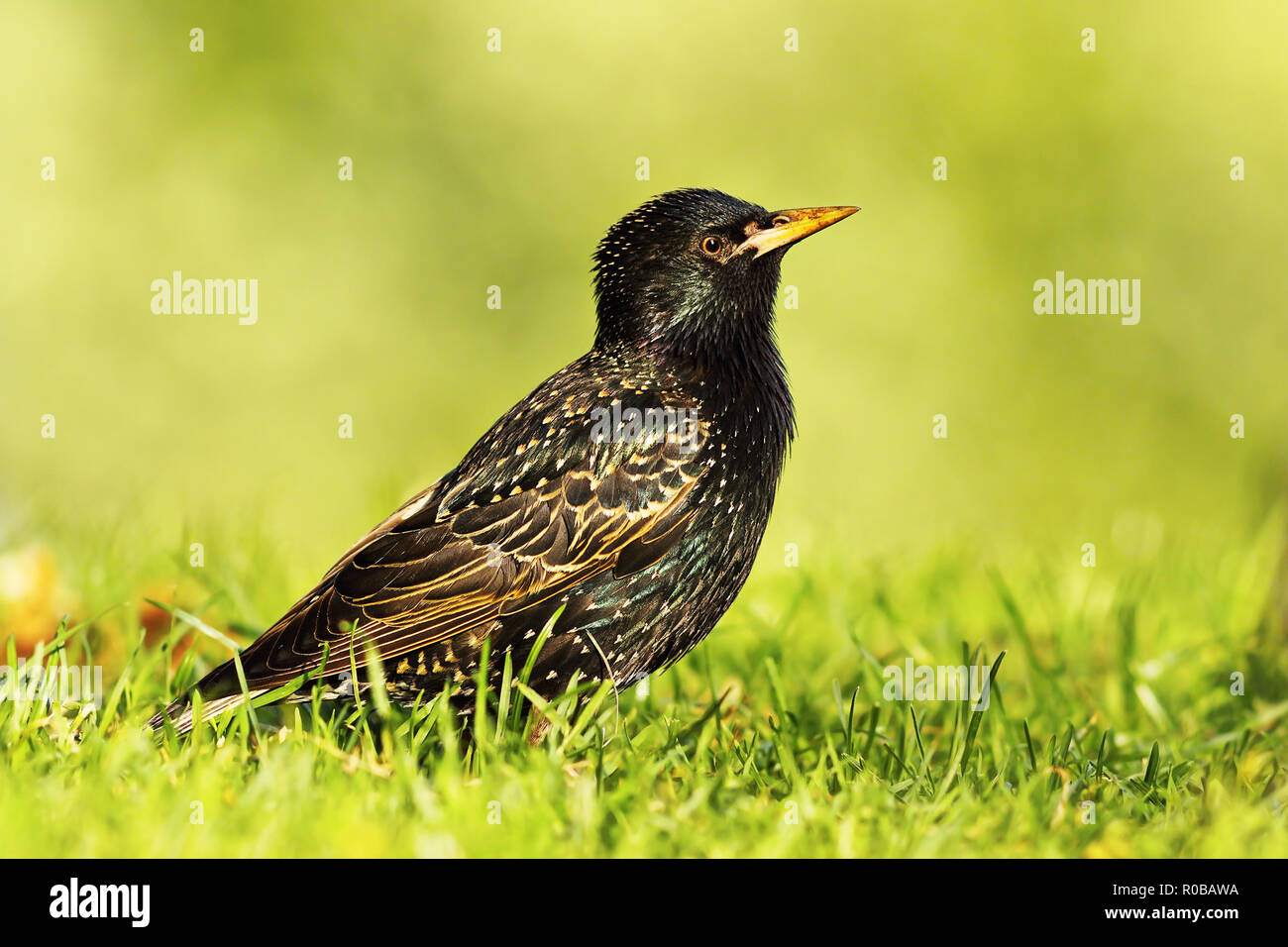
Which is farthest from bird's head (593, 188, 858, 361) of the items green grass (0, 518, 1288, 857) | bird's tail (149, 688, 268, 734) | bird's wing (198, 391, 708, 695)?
bird's tail (149, 688, 268, 734)

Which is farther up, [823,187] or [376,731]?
[823,187]

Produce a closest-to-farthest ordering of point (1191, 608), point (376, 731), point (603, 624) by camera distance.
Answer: point (603, 624)
point (376, 731)
point (1191, 608)

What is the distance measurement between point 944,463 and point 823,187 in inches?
106

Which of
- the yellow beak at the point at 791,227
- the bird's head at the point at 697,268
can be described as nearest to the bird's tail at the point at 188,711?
the bird's head at the point at 697,268

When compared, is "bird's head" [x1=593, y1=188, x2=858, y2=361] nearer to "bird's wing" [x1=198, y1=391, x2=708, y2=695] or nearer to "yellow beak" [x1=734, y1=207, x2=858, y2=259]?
"yellow beak" [x1=734, y1=207, x2=858, y2=259]

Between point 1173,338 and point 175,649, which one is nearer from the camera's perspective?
point 175,649

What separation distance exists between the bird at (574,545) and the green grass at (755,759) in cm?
Result: 17

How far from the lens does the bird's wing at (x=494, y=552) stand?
12.2 feet

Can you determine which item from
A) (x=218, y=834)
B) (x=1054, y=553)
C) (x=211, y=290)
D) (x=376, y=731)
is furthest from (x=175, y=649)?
(x=211, y=290)

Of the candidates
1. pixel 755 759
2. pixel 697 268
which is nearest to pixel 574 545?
pixel 755 759

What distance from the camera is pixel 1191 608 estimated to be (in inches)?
229

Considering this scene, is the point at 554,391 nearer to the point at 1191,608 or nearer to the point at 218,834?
the point at 218,834

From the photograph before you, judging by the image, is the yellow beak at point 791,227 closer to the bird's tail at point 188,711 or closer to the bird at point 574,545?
the bird at point 574,545

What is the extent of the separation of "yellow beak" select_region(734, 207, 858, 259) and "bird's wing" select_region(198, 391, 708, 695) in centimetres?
73
